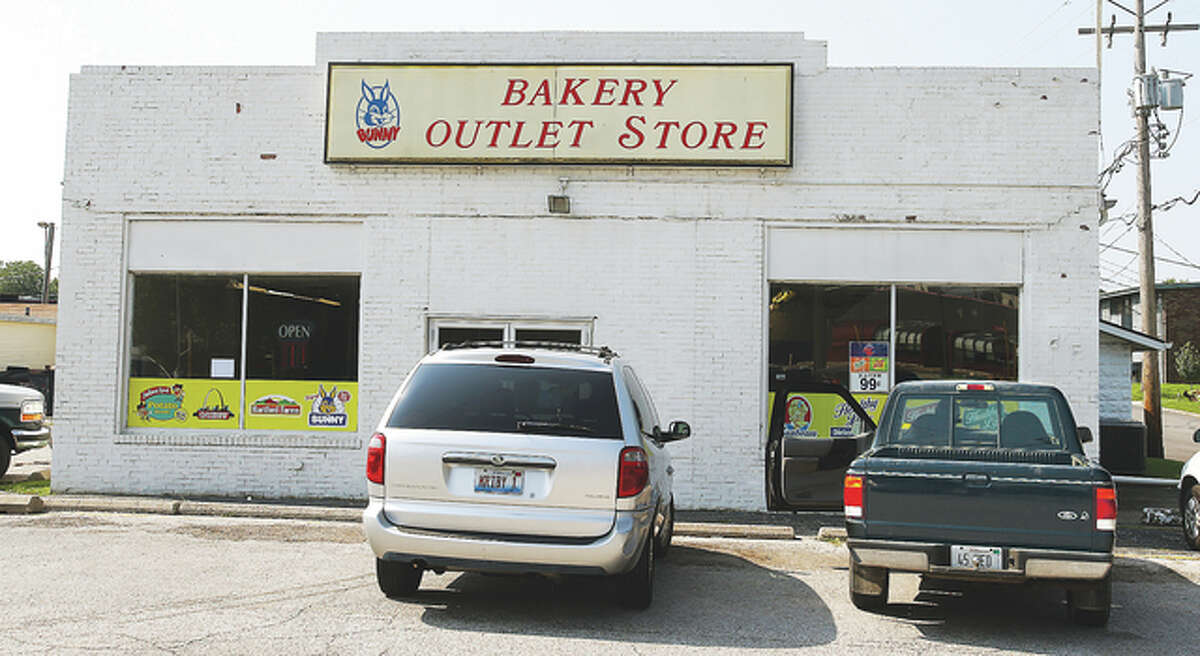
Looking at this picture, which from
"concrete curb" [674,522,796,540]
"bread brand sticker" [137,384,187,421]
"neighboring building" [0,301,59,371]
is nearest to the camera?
"concrete curb" [674,522,796,540]

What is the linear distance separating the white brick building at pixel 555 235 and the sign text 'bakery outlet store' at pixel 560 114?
0.23 meters

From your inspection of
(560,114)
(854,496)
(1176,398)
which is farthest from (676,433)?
(1176,398)

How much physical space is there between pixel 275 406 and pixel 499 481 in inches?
273

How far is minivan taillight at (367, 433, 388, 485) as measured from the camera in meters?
6.57

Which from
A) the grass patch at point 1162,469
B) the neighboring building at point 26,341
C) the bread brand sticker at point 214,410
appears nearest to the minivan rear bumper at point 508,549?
the bread brand sticker at point 214,410

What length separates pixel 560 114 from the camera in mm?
12375

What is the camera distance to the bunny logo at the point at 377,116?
41.0 feet

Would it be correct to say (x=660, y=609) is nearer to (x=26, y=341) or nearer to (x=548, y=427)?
(x=548, y=427)

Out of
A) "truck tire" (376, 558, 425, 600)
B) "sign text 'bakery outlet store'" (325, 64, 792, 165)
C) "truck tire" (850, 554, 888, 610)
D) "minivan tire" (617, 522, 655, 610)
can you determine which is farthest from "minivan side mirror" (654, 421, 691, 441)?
"sign text 'bakery outlet store'" (325, 64, 792, 165)

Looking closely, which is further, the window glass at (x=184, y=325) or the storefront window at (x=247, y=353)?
the window glass at (x=184, y=325)

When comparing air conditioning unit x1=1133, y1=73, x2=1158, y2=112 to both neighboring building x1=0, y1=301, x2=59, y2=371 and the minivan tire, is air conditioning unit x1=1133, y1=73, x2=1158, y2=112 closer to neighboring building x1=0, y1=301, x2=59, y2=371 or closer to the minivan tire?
the minivan tire

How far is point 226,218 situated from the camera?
41.7 ft

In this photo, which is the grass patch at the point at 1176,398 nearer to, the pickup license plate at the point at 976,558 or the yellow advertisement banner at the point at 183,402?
the yellow advertisement banner at the point at 183,402

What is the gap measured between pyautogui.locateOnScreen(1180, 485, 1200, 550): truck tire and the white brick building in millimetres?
1566
